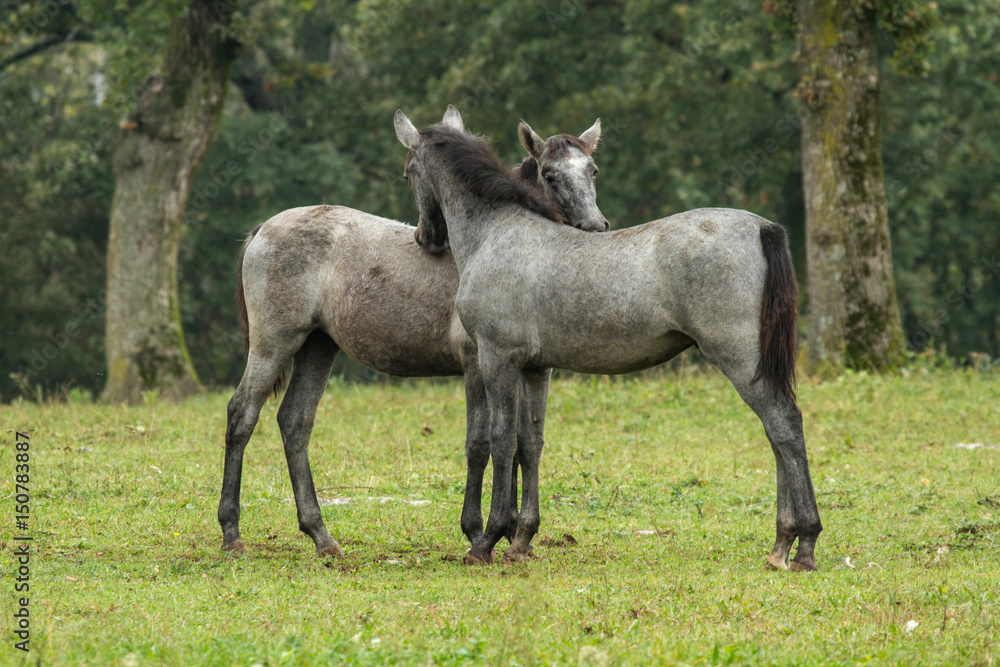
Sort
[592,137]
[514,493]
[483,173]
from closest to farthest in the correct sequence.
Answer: [483,173] < [514,493] < [592,137]

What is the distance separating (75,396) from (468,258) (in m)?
11.2

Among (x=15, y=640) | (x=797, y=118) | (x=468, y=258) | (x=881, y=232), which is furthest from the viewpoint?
(x=797, y=118)

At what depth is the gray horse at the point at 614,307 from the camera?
6141mm

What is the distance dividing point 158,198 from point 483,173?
1384cm

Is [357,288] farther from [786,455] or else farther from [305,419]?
[786,455]

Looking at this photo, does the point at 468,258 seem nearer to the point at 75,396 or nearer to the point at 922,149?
the point at 75,396

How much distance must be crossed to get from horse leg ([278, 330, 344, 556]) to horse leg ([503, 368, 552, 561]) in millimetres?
1382

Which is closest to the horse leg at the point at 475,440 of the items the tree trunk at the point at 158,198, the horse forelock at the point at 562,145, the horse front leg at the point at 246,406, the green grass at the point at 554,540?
the green grass at the point at 554,540

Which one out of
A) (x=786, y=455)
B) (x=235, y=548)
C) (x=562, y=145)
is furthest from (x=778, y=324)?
(x=235, y=548)

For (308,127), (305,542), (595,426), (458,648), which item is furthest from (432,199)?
(308,127)

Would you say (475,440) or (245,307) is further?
(245,307)

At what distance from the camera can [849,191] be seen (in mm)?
15203

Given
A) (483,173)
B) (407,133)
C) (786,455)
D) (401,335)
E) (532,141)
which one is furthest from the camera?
(407,133)

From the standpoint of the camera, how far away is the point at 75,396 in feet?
53.4
